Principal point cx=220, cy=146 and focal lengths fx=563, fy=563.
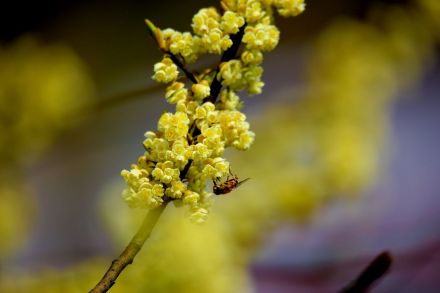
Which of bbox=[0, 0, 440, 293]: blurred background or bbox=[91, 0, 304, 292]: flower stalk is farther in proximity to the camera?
bbox=[0, 0, 440, 293]: blurred background

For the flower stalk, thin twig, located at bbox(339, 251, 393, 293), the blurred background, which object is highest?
the blurred background

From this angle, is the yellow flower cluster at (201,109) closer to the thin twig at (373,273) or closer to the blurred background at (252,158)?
the thin twig at (373,273)

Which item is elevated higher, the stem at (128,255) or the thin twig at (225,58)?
the thin twig at (225,58)

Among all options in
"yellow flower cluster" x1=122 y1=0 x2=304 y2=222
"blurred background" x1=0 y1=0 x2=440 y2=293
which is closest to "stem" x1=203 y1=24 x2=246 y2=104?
"yellow flower cluster" x1=122 y1=0 x2=304 y2=222

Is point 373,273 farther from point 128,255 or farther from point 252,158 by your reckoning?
point 252,158

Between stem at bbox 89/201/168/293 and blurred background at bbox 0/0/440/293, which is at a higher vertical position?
blurred background at bbox 0/0/440/293

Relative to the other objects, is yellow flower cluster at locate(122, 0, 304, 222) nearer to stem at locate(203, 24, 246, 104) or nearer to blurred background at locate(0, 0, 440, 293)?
stem at locate(203, 24, 246, 104)

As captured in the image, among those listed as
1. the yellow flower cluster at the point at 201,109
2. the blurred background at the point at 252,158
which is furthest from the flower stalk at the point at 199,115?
the blurred background at the point at 252,158
